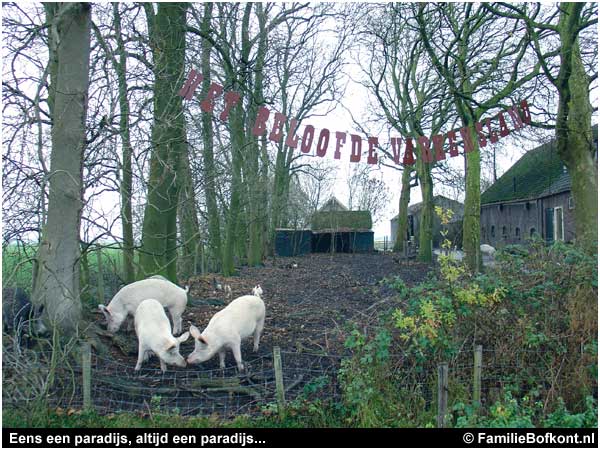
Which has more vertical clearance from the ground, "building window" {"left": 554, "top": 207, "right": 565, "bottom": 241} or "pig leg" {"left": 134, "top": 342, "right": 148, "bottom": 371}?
"building window" {"left": 554, "top": 207, "right": 565, "bottom": 241}

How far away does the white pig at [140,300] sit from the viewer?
7.62m

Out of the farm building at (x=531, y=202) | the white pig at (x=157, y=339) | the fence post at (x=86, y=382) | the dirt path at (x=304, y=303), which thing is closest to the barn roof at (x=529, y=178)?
the farm building at (x=531, y=202)

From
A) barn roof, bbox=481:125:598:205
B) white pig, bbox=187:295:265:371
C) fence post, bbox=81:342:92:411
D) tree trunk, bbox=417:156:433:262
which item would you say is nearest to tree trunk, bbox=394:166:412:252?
barn roof, bbox=481:125:598:205

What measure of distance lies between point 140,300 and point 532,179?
2703 centimetres

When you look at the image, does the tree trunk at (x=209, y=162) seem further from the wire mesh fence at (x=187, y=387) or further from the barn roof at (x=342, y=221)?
the barn roof at (x=342, y=221)

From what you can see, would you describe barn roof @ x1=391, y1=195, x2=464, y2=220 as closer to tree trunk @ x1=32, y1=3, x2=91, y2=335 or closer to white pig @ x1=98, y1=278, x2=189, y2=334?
white pig @ x1=98, y1=278, x2=189, y2=334

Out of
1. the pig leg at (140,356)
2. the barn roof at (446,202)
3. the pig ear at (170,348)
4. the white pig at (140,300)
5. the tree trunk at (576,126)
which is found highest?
the barn roof at (446,202)

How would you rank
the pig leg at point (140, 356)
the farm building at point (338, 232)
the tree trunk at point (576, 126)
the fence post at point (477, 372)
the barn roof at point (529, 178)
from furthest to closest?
the farm building at point (338, 232) → the barn roof at point (529, 178) → the tree trunk at point (576, 126) → the pig leg at point (140, 356) → the fence post at point (477, 372)

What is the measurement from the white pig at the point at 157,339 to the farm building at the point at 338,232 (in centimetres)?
2855

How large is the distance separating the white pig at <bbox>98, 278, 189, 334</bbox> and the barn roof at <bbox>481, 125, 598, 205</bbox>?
18.3 m

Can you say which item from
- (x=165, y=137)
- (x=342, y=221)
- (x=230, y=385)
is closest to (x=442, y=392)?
(x=230, y=385)

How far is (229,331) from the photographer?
691 cm

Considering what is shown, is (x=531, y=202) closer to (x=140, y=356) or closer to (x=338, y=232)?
(x=338, y=232)

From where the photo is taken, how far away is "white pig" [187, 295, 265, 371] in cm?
670
